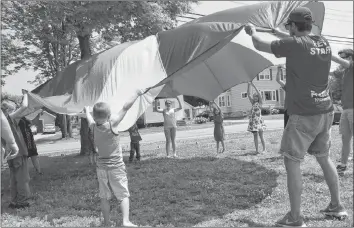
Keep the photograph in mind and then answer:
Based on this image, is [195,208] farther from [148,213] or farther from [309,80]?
[309,80]

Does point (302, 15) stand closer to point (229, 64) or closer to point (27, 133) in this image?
point (229, 64)

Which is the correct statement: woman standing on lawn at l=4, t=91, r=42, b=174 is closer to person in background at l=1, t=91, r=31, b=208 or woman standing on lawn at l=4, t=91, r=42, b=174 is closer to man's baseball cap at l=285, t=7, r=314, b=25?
person in background at l=1, t=91, r=31, b=208

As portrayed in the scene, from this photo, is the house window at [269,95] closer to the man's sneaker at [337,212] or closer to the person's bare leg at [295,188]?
the man's sneaker at [337,212]

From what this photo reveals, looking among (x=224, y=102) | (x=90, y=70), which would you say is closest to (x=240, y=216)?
(x=90, y=70)

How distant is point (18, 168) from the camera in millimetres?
5793

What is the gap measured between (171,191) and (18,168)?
2.51 meters

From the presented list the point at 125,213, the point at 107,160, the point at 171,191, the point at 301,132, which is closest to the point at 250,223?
the point at 301,132

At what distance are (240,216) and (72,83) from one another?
397cm

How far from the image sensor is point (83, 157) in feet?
38.3

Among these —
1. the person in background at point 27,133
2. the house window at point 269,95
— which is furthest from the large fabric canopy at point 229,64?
the house window at point 269,95

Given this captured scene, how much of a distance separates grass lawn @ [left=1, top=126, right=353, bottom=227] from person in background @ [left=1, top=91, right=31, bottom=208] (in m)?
0.17

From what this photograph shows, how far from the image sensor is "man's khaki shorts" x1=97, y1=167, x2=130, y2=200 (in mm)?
4242

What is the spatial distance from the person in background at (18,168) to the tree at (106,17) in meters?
2.57

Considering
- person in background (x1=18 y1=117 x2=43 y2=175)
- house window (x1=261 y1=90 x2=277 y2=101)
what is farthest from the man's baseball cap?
house window (x1=261 y1=90 x2=277 y2=101)
